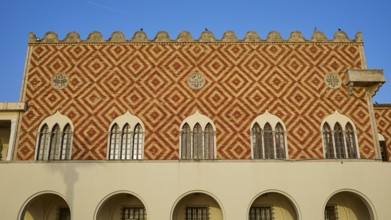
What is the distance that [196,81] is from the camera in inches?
696

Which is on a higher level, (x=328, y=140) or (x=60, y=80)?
(x=60, y=80)

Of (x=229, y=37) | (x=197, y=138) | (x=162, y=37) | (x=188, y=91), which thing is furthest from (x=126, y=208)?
(x=229, y=37)

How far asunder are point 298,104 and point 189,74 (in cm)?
533

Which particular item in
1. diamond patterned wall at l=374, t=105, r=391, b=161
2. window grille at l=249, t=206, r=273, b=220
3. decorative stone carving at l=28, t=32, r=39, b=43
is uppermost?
decorative stone carving at l=28, t=32, r=39, b=43

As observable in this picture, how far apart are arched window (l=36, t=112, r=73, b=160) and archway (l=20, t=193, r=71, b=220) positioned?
181 cm

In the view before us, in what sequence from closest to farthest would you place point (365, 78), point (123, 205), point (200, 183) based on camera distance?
point (200, 183) < point (123, 205) < point (365, 78)

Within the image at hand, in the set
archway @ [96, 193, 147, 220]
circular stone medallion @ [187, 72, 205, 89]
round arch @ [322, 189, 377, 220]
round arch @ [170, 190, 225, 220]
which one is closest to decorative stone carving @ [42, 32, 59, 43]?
circular stone medallion @ [187, 72, 205, 89]

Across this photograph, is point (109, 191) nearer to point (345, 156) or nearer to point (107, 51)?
point (107, 51)

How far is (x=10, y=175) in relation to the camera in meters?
15.3

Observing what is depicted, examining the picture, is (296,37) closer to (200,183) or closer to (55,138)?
(200,183)

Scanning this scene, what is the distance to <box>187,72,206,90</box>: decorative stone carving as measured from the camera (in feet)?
57.7

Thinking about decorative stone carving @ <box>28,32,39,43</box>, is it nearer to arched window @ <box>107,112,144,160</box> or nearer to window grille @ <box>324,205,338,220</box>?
arched window @ <box>107,112,144,160</box>

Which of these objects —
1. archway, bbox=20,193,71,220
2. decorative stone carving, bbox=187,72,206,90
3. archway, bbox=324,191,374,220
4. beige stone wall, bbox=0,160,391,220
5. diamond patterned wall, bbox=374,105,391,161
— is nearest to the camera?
beige stone wall, bbox=0,160,391,220

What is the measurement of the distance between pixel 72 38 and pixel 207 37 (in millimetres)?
6732
